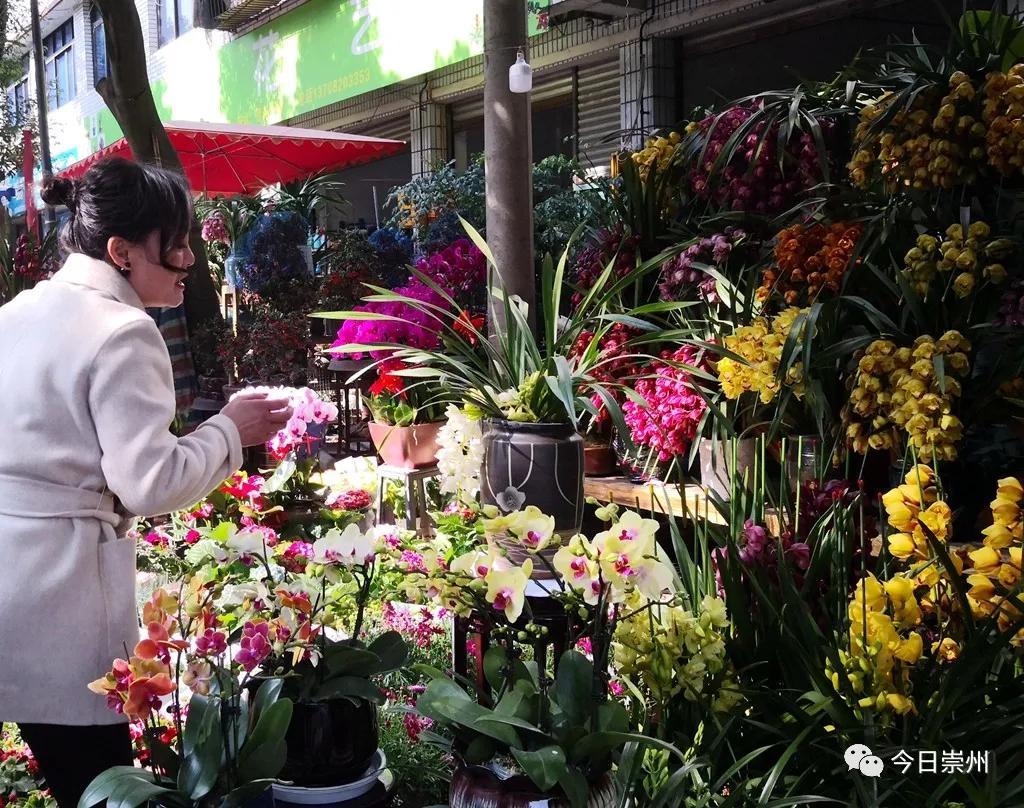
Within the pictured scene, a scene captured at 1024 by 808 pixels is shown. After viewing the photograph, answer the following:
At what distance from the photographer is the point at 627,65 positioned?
839 cm

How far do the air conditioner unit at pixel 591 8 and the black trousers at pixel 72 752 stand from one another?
699 cm

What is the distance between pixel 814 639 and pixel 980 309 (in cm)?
128

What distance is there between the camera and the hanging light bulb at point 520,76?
3314 millimetres

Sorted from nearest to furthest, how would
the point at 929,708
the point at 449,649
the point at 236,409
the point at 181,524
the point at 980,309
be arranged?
the point at 929,708 → the point at 236,409 → the point at 980,309 → the point at 449,649 → the point at 181,524

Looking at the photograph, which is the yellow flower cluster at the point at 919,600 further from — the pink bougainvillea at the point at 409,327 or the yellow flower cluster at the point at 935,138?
the pink bougainvillea at the point at 409,327

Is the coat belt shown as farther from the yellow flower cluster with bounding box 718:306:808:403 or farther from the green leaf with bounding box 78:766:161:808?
Answer: the yellow flower cluster with bounding box 718:306:808:403

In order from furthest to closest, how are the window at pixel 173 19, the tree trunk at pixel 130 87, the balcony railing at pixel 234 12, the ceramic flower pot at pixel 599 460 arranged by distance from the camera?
the window at pixel 173 19 < the balcony railing at pixel 234 12 < the tree trunk at pixel 130 87 < the ceramic flower pot at pixel 599 460

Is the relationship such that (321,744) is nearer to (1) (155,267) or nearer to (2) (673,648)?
(2) (673,648)

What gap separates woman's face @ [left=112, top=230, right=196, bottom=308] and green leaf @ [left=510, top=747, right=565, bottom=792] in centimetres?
A: 110

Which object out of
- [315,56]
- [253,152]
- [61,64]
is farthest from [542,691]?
[61,64]

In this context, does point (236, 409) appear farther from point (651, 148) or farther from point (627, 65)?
point (627, 65)

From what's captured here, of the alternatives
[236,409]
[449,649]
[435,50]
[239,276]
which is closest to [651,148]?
[449,649]

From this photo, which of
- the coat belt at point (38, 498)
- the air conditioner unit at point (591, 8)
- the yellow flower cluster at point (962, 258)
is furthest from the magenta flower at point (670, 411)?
the air conditioner unit at point (591, 8)

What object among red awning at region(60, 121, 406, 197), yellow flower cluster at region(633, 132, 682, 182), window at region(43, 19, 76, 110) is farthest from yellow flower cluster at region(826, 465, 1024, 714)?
window at region(43, 19, 76, 110)
